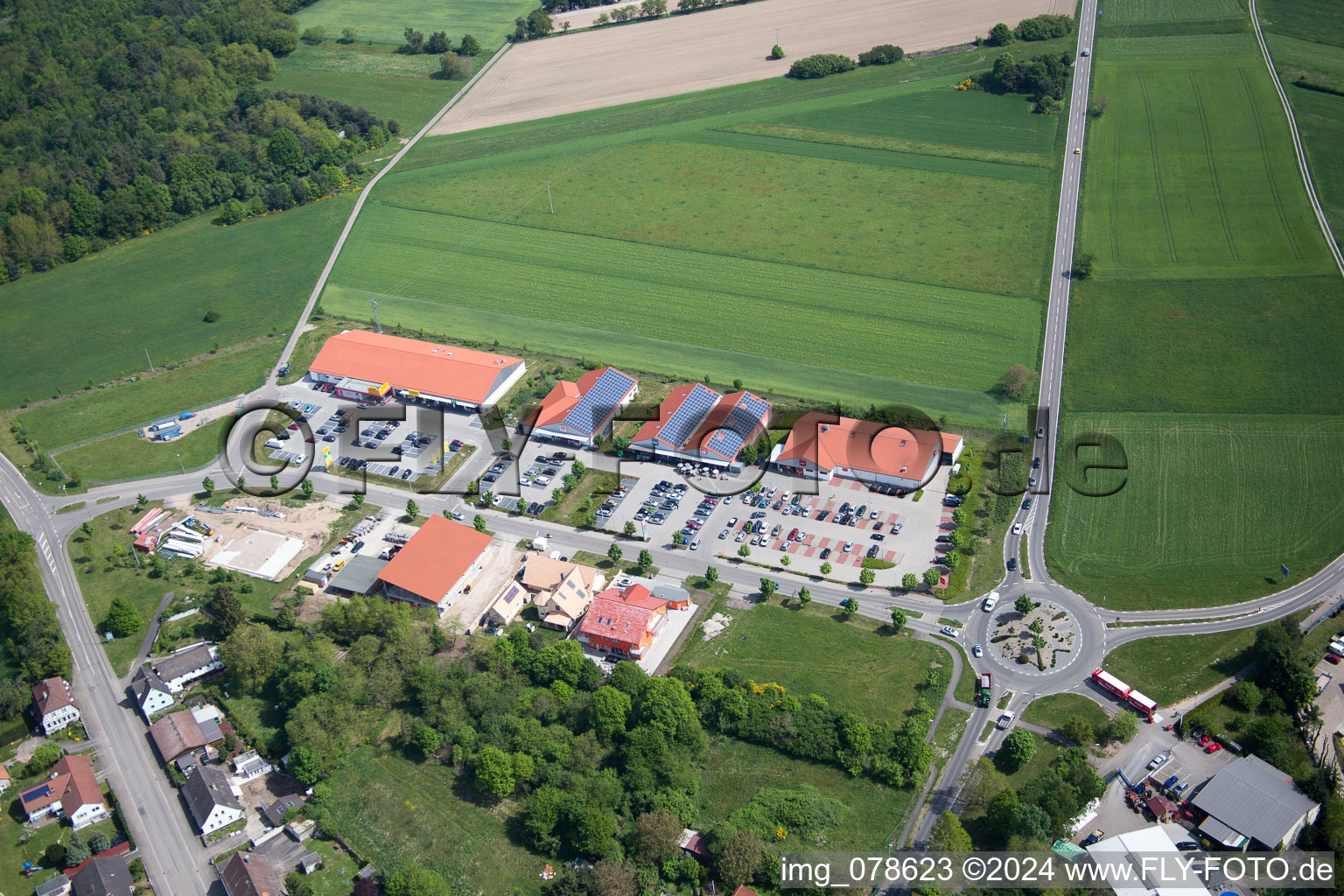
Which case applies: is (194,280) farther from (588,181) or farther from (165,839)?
(165,839)

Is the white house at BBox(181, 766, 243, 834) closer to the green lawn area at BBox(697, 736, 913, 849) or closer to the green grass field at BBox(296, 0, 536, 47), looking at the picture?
the green lawn area at BBox(697, 736, 913, 849)

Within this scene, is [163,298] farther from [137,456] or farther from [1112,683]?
[1112,683]

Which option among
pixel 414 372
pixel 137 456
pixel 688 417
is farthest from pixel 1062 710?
pixel 137 456

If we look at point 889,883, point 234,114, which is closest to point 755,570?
point 889,883

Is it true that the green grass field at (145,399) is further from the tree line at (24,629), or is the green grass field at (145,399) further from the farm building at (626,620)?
the farm building at (626,620)

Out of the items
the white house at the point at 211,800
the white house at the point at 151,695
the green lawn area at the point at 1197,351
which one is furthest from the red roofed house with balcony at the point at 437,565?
the green lawn area at the point at 1197,351

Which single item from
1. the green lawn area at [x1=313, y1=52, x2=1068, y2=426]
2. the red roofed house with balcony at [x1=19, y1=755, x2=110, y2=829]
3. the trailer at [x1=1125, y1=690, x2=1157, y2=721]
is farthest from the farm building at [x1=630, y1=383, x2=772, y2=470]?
the red roofed house with balcony at [x1=19, y1=755, x2=110, y2=829]
